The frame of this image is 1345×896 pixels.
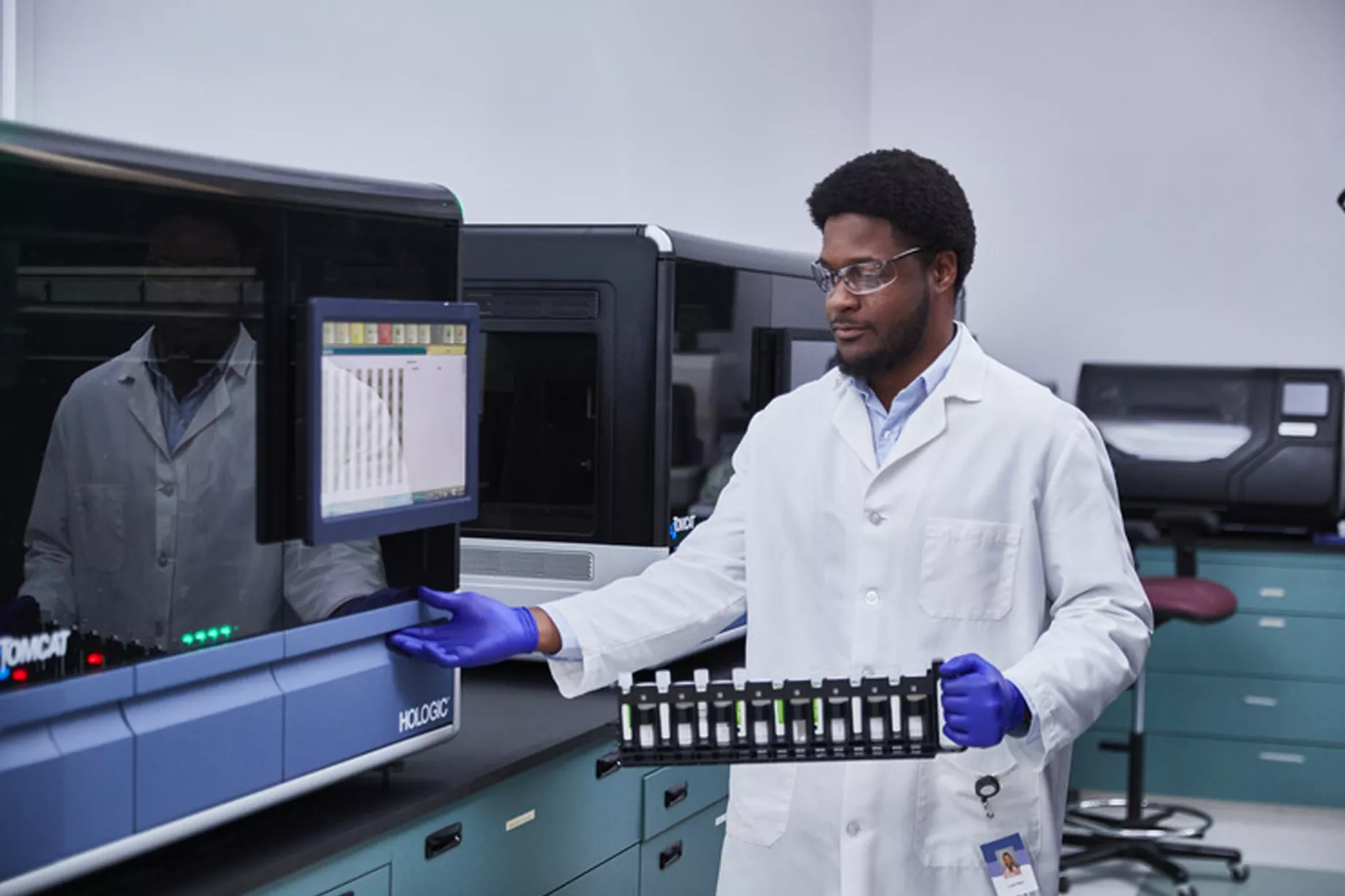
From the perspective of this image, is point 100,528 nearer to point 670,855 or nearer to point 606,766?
point 606,766

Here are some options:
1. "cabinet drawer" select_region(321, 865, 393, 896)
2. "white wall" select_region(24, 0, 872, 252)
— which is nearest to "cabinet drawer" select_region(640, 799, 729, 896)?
"cabinet drawer" select_region(321, 865, 393, 896)

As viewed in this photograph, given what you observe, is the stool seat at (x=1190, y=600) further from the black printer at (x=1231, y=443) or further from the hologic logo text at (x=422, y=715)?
the hologic logo text at (x=422, y=715)

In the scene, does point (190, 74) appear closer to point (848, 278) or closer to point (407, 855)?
point (848, 278)

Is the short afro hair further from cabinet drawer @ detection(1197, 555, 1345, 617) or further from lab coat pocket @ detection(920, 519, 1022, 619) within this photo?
cabinet drawer @ detection(1197, 555, 1345, 617)

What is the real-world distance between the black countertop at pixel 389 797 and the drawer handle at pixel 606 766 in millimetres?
50

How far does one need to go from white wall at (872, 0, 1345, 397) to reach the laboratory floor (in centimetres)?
140

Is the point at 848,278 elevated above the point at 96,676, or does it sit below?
above

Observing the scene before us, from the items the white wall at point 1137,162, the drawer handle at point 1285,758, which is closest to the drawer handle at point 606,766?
the drawer handle at point 1285,758

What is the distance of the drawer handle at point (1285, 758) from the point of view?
13.8 feet

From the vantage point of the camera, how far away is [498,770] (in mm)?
1794

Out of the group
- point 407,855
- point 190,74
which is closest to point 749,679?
point 407,855

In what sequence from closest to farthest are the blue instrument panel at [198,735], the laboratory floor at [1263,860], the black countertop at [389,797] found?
1. the blue instrument panel at [198,735]
2. the black countertop at [389,797]
3. the laboratory floor at [1263,860]

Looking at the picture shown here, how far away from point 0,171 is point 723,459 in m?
1.50

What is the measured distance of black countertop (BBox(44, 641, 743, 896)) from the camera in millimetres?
1390
